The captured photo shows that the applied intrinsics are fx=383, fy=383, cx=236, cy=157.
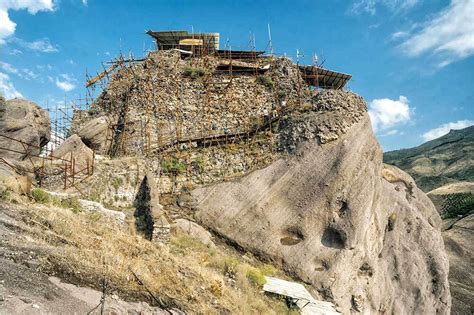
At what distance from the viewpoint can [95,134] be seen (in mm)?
21438

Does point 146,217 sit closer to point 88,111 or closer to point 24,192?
point 24,192

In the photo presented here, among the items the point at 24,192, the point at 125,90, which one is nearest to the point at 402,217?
the point at 125,90

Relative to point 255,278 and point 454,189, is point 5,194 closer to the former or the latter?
point 255,278

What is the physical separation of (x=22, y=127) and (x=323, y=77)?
1811cm

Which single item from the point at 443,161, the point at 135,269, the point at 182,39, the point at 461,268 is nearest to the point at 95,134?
the point at 182,39

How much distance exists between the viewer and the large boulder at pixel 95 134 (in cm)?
2131

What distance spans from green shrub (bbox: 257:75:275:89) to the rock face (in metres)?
4.52

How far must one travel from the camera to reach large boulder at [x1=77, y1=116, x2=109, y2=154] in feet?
69.9

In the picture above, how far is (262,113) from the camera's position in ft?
72.0

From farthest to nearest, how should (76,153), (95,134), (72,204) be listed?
(95,134)
(76,153)
(72,204)

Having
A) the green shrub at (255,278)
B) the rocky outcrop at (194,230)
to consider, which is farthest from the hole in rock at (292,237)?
the rocky outcrop at (194,230)

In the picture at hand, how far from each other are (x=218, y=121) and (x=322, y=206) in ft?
25.3

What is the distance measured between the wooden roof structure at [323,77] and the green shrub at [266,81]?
263 centimetres

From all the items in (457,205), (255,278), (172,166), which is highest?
(172,166)
